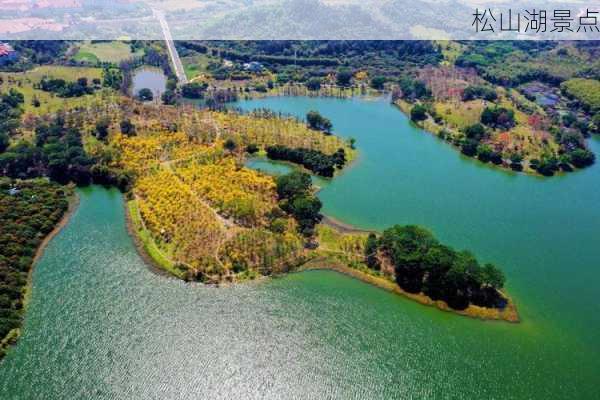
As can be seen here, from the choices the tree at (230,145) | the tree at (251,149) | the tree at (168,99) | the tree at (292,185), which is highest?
the tree at (168,99)

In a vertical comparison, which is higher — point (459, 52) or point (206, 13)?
point (206, 13)

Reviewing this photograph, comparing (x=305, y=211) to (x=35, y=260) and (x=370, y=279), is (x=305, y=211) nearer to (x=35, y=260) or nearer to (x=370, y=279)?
(x=370, y=279)

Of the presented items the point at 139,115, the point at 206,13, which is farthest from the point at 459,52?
the point at 139,115

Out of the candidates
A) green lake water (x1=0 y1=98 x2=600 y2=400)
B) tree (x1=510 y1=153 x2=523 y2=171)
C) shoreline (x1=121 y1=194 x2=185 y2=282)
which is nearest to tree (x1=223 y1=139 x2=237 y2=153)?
shoreline (x1=121 y1=194 x2=185 y2=282)

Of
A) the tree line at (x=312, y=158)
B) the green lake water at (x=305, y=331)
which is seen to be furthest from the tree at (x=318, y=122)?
the green lake water at (x=305, y=331)

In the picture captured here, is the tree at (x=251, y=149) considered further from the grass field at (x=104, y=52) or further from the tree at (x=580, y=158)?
the grass field at (x=104, y=52)

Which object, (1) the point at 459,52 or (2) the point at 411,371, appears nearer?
(2) the point at 411,371

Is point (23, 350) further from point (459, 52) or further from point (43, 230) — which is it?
point (459, 52)
